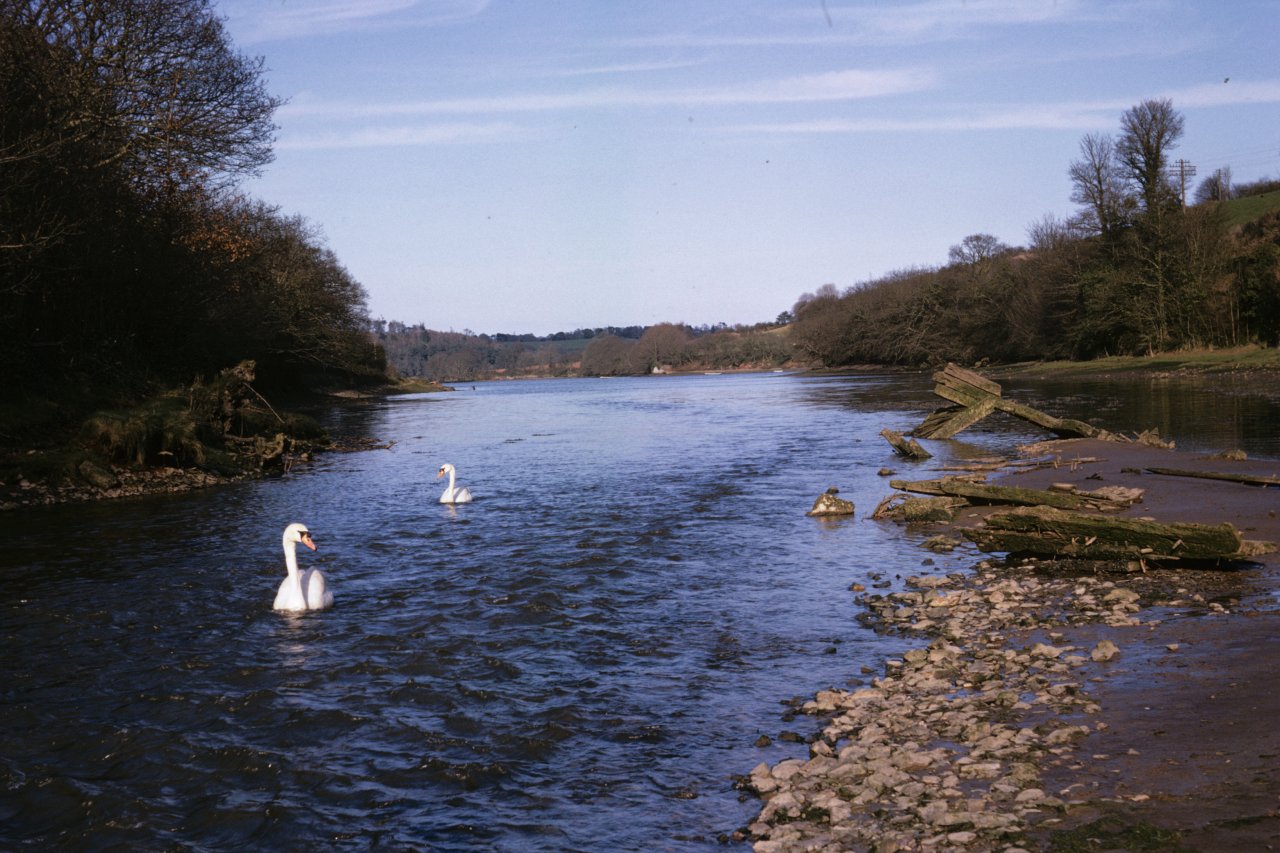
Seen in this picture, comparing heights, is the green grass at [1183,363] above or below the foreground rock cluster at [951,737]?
above

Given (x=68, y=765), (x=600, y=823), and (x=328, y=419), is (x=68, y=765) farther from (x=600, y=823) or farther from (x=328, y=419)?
(x=328, y=419)

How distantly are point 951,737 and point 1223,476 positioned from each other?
11080 millimetres

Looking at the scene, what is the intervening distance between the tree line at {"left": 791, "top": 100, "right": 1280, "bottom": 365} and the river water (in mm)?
44263

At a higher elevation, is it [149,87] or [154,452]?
[149,87]

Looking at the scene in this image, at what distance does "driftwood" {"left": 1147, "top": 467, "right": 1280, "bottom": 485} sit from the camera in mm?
13969

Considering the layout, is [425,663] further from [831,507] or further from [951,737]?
[831,507]

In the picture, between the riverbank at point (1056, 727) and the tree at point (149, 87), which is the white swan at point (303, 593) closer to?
the riverbank at point (1056, 727)

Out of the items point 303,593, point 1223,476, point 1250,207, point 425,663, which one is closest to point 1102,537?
point 1223,476

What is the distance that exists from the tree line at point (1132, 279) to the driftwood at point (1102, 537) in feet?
166

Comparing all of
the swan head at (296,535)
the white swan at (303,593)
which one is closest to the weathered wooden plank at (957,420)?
the swan head at (296,535)

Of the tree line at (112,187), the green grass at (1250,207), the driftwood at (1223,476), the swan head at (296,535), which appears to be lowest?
the driftwood at (1223,476)

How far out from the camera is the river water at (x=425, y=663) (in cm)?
582

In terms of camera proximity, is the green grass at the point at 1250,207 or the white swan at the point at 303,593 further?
the green grass at the point at 1250,207

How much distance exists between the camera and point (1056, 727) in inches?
238
